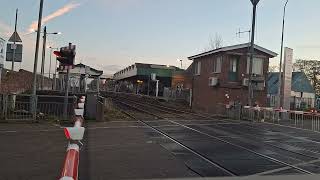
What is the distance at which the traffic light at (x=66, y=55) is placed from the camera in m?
20.5

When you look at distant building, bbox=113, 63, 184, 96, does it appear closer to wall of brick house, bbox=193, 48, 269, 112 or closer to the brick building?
wall of brick house, bbox=193, 48, 269, 112

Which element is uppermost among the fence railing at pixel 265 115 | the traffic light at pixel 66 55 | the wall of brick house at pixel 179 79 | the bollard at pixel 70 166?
the wall of brick house at pixel 179 79

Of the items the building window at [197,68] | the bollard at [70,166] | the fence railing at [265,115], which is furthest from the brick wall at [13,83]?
the bollard at [70,166]

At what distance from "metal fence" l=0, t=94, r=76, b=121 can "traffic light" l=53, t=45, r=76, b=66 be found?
2631 millimetres

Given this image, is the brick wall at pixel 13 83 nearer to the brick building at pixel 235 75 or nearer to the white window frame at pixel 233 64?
the brick building at pixel 235 75

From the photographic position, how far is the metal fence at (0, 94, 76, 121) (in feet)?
71.3

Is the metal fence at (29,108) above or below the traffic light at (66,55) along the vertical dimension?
below

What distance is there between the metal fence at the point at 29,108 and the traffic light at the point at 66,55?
2631 mm

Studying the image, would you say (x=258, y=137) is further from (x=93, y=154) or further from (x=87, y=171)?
(x=87, y=171)

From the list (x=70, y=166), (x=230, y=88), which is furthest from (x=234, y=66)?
(x=70, y=166)

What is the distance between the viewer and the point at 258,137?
18.9 m

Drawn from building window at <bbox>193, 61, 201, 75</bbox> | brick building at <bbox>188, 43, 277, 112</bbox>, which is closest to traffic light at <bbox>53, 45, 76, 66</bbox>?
brick building at <bbox>188, 43, 277, 112</bbox>

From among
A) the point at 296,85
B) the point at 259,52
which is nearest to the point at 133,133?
the point at 259,52

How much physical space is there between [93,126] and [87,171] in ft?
36.9
